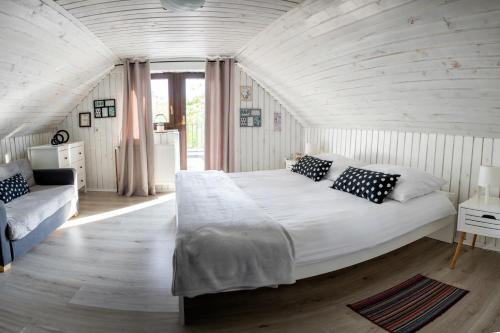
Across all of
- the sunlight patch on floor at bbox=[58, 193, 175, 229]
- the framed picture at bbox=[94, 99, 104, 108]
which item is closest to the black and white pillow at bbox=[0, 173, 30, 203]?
the sunlight patch on floor at bbox=[58, 193, 175, 229]

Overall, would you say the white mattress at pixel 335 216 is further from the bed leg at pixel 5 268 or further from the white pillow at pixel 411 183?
the bed leg at pixel 5 268

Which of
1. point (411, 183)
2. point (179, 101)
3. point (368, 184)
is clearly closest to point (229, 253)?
point (368, 184)

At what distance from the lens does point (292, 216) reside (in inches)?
91.6

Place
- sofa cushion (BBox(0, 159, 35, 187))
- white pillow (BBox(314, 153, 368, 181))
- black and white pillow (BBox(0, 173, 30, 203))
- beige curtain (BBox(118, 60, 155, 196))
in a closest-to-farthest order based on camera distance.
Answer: black and white pillow (BBox(0, 173, 30, 203))
sofa cushion (BBox(0, 159, 35, 187))
white pillow (BBox(314, 153, 368, 181))
beige curtain (BBox(118, 60, 155, 196))

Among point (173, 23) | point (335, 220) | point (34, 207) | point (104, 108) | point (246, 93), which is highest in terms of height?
point (173, 23)

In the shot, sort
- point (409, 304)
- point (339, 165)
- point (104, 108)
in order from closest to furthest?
point (409, 304) < point (339, 165) < point (104, 108)

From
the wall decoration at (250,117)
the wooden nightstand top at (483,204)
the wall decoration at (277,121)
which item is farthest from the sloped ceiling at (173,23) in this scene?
the wooden nightstand top at (483,204)

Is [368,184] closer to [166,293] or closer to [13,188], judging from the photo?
[166,293]

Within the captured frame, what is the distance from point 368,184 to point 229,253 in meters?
1.64

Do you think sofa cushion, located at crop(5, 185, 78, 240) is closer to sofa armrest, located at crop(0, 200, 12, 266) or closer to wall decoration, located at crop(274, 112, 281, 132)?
sofa armrest, located at crop(0, 200, 12, 266)

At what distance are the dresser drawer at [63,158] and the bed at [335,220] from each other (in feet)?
7.43

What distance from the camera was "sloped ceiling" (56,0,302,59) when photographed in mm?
2697

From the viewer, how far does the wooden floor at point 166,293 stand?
1931 mm

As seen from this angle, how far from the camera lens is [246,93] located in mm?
5203
